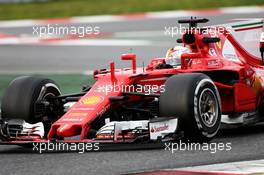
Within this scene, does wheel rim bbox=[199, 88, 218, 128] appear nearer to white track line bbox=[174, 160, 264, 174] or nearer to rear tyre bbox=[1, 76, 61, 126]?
white track line bbox=[174, 160, 264, 174]

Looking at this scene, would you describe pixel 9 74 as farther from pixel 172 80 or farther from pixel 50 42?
pixel 172 80

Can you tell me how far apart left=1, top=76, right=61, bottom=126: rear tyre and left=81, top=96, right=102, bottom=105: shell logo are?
669mm

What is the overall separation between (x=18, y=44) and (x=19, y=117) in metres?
12.0

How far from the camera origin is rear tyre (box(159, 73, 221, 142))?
9.73 meters

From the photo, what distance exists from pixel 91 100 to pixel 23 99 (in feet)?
2.94

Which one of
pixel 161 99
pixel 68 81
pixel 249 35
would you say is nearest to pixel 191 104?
pixel 161 99

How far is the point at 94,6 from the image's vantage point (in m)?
27.1

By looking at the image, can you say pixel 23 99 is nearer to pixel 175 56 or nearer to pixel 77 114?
pixel 77 114

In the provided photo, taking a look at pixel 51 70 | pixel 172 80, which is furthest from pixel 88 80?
pixel 172 80

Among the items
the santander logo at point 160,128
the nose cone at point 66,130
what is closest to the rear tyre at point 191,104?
the santander logo at point 160,128

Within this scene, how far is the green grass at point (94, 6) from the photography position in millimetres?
25609

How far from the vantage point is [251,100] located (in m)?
11.1

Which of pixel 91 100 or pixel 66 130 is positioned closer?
pixel 66 130

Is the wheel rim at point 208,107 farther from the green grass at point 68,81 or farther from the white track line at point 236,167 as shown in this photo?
the green grass at point 68,81
